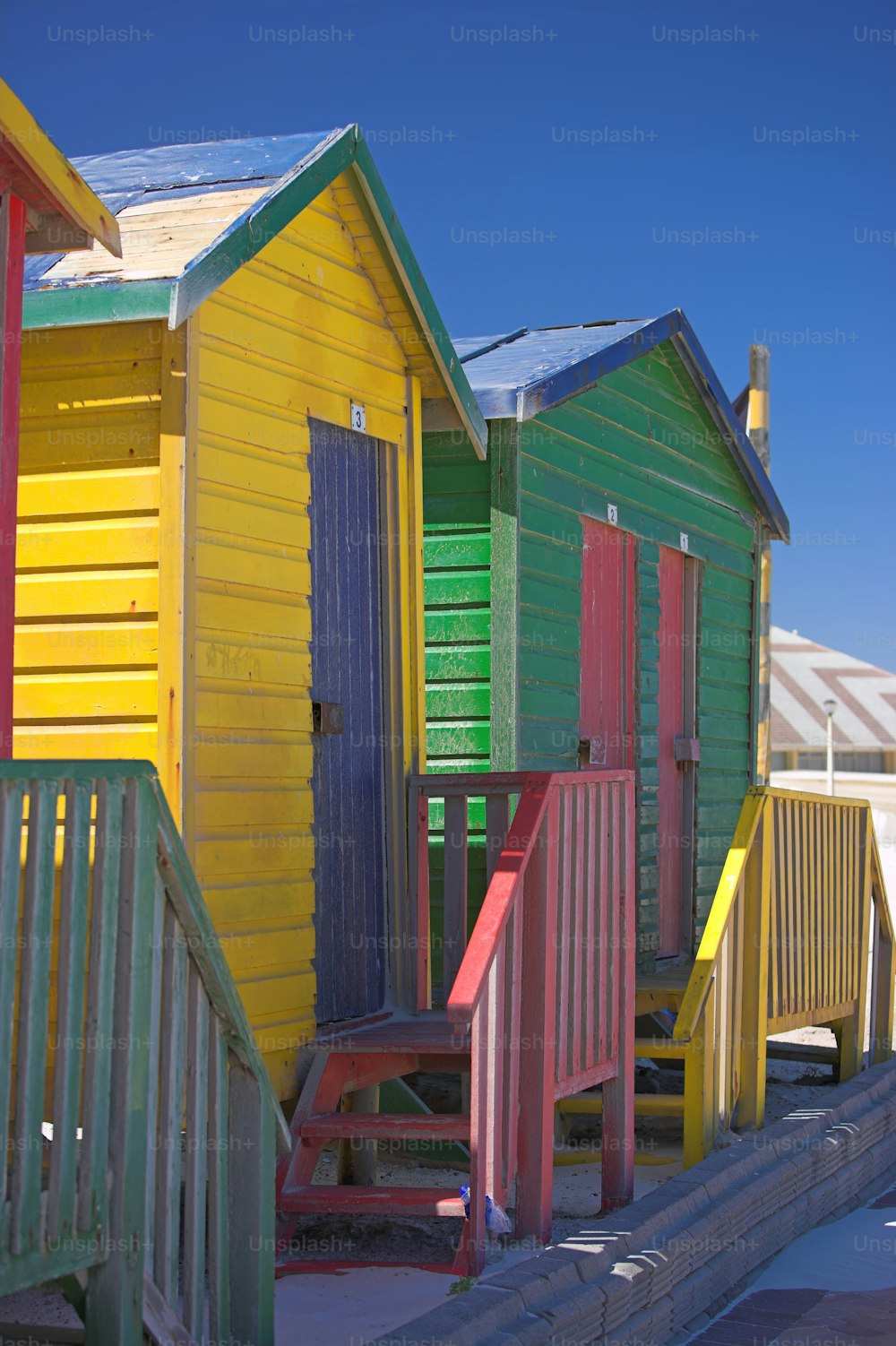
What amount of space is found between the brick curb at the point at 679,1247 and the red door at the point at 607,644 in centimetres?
255

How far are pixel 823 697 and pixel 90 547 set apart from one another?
47.3 m

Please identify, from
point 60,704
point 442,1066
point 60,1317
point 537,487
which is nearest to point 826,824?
point 537,487

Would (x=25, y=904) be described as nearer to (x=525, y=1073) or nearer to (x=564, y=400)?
(x=525, y=1073)

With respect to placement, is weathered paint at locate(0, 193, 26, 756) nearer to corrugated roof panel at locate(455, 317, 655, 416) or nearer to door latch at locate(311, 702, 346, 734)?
door latch at locate(311, 702, 346, 734)

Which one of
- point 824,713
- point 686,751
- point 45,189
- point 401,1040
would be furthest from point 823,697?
point 45,189

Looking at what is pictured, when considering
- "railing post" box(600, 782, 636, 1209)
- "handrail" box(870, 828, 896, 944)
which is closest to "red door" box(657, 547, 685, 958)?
"handrail" box(870, 828, 896, 944)

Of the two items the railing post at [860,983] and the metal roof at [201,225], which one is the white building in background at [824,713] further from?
the metal roof at [201,225]

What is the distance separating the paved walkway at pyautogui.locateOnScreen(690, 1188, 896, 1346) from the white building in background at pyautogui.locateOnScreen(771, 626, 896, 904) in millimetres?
35578

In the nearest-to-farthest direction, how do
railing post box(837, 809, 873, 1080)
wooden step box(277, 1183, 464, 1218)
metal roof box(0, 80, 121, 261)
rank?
metal roof box(0, 80, 121, 261) < wooden step box(277, 1183, 464, 1218) < railing post box(837, 809, 873, 1080)

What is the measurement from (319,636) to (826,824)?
3238 millimetres

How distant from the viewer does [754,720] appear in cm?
1258

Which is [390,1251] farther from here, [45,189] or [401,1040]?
[45,189]

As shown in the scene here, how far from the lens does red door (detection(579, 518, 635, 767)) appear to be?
376 inches

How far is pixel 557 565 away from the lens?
9.04 m
